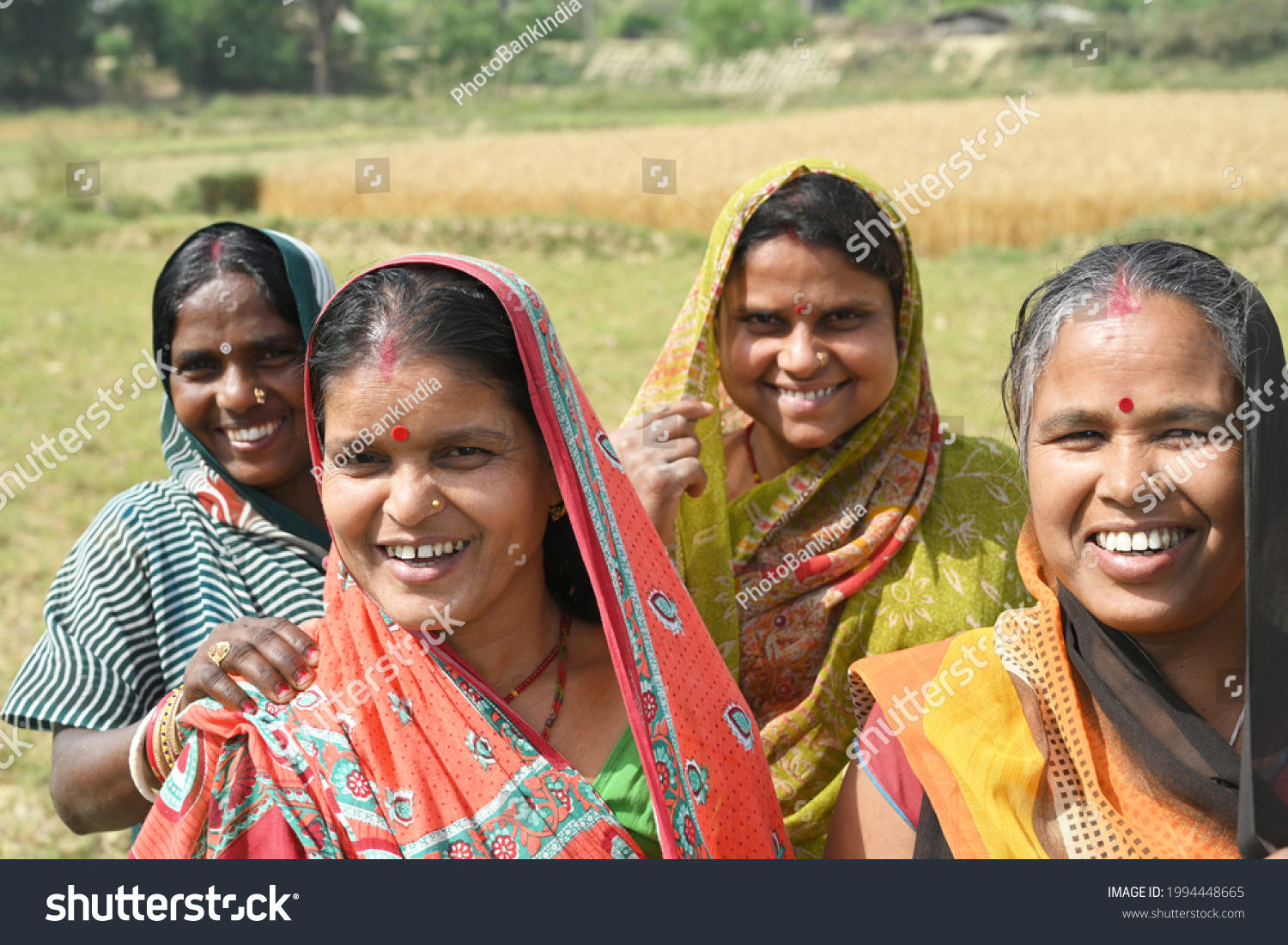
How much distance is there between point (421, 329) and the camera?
7.13 feet

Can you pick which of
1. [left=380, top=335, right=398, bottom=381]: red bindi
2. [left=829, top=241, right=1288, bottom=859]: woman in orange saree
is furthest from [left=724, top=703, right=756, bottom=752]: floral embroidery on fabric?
[left=380, top=335, right=398, bottom=381]: red bindi

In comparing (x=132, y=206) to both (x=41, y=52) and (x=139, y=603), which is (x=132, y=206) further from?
(x=139, y=603)

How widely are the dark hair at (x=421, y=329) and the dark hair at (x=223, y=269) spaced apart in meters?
0.93

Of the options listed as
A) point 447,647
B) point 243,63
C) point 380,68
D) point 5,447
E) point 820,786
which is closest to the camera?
point 447,647

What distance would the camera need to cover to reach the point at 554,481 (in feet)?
7.69

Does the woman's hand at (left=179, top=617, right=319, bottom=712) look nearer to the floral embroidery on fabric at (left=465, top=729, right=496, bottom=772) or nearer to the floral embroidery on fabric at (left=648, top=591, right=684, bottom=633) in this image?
the floral embroidery on fabric at (left=465, top=729, right=496, bottom=772)

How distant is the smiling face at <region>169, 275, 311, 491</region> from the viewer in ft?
10.2

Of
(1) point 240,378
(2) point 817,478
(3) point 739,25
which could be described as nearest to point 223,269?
(1) point 240,378

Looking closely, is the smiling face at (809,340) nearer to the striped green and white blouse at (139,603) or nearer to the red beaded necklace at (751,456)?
the red beaded necklace at (751,456)

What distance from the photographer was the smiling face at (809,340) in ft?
10.6

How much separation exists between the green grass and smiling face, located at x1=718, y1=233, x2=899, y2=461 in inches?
78.5

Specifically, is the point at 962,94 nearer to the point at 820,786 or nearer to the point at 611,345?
the point at 611,345

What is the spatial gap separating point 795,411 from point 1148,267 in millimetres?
1299
